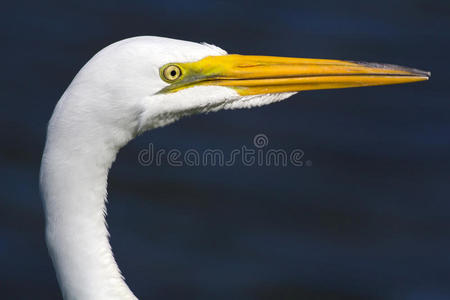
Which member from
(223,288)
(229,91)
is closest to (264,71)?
(229,91)

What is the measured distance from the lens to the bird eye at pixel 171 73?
4027 mm

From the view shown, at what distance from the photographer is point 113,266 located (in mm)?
4328

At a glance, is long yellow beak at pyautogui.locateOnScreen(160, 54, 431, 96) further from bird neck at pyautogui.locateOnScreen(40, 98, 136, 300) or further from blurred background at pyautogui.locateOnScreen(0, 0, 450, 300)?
blurred background at pyautogui.locateOnScreen(0, 0, 450, 300)

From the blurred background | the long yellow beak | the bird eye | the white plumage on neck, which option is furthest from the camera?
the blurred background

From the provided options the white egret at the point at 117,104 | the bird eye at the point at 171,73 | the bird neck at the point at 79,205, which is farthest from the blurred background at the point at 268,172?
the bird eye at the point at 171,73

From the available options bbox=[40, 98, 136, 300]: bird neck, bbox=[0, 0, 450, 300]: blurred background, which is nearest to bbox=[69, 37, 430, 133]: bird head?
bbox=[40, 98, 136, 300]: bird neck

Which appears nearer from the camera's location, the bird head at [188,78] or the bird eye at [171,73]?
the bird head at [188,78]

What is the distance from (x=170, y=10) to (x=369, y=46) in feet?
7.54

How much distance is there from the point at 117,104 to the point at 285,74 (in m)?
1.08

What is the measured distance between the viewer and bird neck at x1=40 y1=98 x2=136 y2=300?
3893 mm

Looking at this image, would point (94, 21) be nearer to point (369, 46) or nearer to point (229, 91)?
point (369, 46)

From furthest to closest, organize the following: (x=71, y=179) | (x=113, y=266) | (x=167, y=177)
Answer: (x=167, y=177), (x=113, y=266), (x=71, y=179)

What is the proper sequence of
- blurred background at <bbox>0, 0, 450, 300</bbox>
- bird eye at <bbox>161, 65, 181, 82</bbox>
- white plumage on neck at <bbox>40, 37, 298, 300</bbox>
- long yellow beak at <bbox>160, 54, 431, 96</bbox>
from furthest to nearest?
blurred background at <bbox>0, 0, 450, 300</bbox>
long yellow beak at <bbox>160, 54, 431, 96</bbox>
bird eye at <bbox>161, 65, 181, 82</bbox>
white plumage on neck at <bbox>40, 37, 298, 300</bbox>

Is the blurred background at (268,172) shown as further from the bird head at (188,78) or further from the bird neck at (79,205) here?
the bird head at (188,78)
